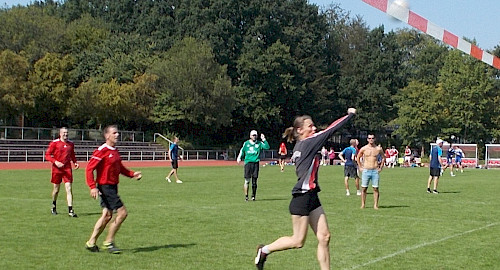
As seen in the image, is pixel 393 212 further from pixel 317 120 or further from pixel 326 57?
pixel 326 57

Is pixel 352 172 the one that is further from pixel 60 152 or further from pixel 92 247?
pixel 92 247

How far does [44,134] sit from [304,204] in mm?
45859

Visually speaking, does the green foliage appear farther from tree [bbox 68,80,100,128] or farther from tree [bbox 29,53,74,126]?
tree [bbox 29,53,74,126]

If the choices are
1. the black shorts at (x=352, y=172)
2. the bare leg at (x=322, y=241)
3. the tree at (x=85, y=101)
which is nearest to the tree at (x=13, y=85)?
the tree at (x=85, y=101)

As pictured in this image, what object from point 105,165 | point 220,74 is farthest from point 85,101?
point 105,165

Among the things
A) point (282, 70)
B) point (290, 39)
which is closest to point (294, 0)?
point (290, 39)

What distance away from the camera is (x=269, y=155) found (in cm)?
6750

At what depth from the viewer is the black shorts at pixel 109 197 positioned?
10539 mm

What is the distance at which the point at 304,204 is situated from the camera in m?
8.05

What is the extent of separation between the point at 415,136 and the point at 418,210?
5954 centimetres

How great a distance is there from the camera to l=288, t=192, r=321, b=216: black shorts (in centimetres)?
805

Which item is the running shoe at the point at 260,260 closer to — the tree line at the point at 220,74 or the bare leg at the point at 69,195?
the bare leg at the point at 69,195

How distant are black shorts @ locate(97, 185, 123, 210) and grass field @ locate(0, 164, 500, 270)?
0.77 metres

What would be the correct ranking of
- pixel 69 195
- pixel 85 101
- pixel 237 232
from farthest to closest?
pixel 85 101 → pixel 69 195 → pixel 237 232
